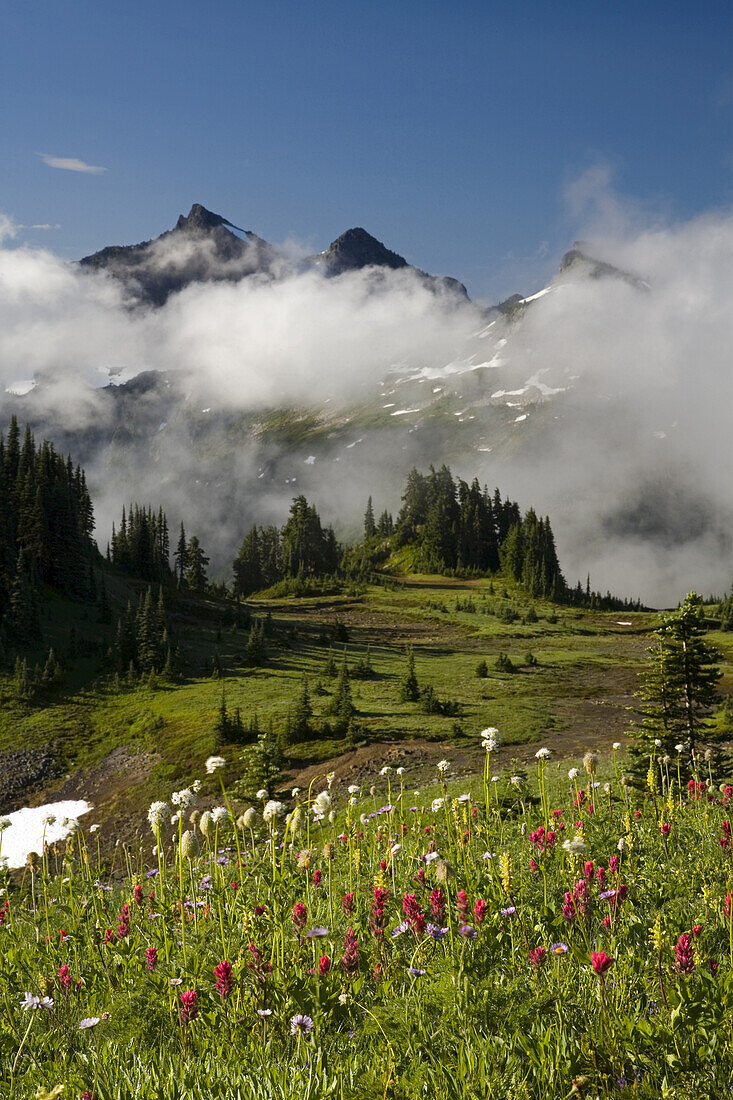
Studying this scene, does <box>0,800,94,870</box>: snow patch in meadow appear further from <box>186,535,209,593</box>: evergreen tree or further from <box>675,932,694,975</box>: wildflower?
<box>186,535,209,593</box>: evergreen tree

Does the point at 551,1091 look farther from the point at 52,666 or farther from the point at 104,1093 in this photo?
the point at 52,666

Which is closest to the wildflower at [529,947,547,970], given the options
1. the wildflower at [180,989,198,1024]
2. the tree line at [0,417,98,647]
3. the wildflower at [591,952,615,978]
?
the wildflower at [591,952,615,978]

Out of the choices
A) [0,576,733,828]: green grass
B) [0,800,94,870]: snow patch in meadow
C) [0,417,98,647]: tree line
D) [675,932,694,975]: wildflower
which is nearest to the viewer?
[675,932,694,975]: wildflower

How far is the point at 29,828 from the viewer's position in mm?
30594

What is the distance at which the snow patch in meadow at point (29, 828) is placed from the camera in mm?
26625

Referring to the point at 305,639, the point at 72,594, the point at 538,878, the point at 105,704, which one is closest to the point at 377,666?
the point at 305,639

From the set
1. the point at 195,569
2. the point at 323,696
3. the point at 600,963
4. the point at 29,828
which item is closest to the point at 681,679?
the point at 600,963

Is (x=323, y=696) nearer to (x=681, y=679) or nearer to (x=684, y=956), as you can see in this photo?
Answer: (x=681, y=679)

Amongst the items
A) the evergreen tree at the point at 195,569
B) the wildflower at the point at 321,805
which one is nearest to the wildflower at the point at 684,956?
the wildflower at the point at 321,805

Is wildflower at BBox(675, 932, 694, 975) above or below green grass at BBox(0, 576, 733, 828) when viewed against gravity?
above

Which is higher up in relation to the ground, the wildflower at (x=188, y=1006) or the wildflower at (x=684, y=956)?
the wildflower at (x=684, y=956)

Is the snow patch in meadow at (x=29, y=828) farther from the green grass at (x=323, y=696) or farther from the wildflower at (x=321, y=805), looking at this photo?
the wildflower at (x=321, y=805)

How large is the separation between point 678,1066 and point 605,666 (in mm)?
65180

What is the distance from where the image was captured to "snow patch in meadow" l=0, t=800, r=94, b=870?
1048 inches
